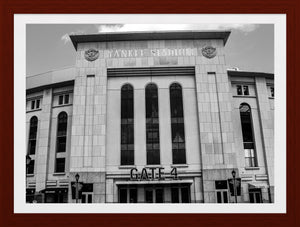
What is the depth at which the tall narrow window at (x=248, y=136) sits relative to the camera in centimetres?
1855

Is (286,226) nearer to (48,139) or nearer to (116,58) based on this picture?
(116,58)

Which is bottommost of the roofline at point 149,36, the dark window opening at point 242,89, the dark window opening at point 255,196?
the dark window opening at point 255,196

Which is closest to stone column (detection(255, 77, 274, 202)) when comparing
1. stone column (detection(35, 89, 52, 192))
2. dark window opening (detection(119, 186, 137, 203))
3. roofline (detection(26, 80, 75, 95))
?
dark window opening (detection(119, 186, 137, 203))

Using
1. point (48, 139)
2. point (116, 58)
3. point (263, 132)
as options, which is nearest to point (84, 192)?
point (48, 139)

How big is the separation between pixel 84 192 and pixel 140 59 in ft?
27.5

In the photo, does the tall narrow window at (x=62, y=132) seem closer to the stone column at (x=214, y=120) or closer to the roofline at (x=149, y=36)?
the roofline at (x=149, y=36)

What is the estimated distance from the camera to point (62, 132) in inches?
771

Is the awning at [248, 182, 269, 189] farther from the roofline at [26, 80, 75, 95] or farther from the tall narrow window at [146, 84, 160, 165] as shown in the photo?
the roofline at [26, 80, 75, 95]

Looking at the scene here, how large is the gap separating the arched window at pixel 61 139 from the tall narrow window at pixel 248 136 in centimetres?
1136

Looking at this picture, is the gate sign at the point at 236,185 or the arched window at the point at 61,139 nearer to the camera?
the gate sign at the point at 236,185

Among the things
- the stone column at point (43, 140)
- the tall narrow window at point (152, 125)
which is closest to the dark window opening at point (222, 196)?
the tall narrow window at point (152, 125)
